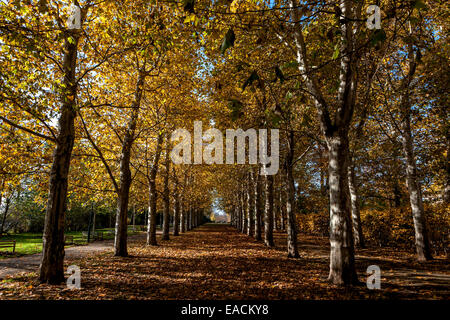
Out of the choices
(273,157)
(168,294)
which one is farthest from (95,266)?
(273,157)

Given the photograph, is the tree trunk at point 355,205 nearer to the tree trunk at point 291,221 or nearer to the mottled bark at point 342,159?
the tree trunk at point 291,221

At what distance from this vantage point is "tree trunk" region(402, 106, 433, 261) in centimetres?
989

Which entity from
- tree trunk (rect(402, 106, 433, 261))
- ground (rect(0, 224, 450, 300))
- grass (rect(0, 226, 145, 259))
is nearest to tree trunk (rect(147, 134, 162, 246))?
ground (rect(0, 224, 450, 300))

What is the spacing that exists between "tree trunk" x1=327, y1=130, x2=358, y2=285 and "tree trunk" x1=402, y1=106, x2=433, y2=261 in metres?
5.61

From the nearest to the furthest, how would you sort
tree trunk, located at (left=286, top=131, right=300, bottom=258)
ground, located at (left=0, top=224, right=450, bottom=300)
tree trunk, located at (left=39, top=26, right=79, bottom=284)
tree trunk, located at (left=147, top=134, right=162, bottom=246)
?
ground, located at (left=0, top=224, right=450, bottom=300), tree trunk, located at (left=39, top=26, right=79, bottom=284), tree trunk, located at (left=286, top=131, right=300, bottom=258), tree trunk, located at (left=147, top=134, right=162, bottom=246)

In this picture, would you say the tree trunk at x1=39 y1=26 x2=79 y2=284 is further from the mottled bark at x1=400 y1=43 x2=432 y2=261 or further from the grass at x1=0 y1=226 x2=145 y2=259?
the mottled bark at x1=400 y1=43 x2=432 y2=261

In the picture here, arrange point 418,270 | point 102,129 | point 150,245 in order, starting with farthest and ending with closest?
point 150,245
point 102,129
point 418,270

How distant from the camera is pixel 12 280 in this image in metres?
7.05

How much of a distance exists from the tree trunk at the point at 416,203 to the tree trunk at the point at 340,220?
18.4 feet

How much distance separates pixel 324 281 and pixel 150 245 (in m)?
12.1

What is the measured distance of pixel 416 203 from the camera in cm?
1025

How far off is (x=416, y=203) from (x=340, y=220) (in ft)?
22.2
